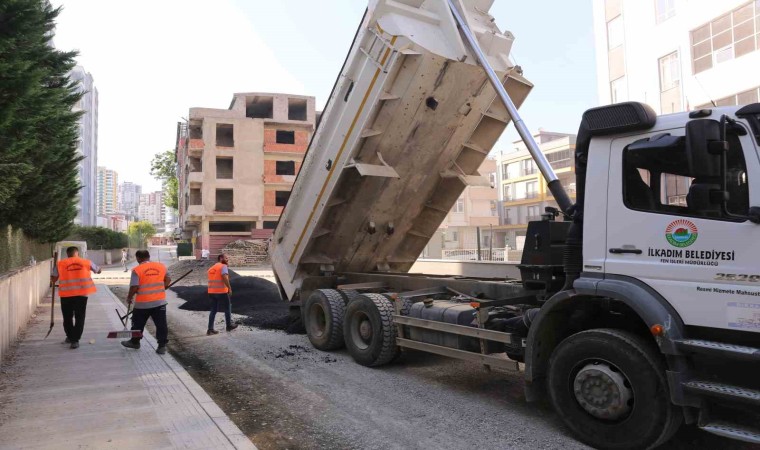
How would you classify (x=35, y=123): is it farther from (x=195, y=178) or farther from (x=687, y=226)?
(x=195, y=178)

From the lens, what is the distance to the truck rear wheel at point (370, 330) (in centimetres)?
634

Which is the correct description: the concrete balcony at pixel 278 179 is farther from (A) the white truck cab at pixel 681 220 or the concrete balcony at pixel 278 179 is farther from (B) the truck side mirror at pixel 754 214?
(B) the truck side mirror at pixel 754 214

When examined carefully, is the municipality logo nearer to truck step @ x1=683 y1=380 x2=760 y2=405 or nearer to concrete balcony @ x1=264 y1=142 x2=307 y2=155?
truck step @ x1=683 y1=380 x2=760 y2=405

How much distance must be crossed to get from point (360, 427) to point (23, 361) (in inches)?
194

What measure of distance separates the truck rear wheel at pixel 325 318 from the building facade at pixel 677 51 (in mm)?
11797

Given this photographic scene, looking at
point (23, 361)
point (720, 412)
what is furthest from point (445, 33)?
point (23, 361)

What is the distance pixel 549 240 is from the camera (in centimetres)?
497

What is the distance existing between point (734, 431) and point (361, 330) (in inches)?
167

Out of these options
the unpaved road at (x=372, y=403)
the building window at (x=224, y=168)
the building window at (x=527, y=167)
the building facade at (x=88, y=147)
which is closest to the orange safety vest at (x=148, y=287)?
the unpaved road at (x=372, y=403)

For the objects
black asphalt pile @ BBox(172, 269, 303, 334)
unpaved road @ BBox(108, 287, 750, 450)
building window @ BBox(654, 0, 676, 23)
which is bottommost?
unpaved road @ BBox(108, 287, 750, 450)

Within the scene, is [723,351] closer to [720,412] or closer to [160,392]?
[720,412]

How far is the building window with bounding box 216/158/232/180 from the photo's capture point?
144ft

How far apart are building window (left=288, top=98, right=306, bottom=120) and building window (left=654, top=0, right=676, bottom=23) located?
1253 inches

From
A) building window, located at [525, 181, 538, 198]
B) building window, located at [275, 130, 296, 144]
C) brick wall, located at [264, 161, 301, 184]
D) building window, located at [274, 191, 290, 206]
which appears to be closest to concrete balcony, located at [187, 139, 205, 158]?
brick wall, located at [264, 161, 301, 184]
